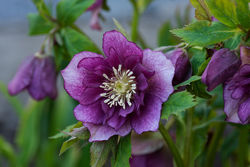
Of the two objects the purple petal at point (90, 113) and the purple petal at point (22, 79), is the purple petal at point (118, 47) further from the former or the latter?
the purple petal at point (22, 79)

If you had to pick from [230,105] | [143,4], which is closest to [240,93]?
[230,105]

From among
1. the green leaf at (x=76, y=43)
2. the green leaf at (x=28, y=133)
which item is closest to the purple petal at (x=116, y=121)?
the green leaf at (x=76, y=43)

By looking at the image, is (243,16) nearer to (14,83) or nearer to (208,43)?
(208,43)

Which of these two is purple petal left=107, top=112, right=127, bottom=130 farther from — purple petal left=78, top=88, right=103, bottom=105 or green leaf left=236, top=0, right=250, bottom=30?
green leaf left=236, top=0, right=250, bottom=30

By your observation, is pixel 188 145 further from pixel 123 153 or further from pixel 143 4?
pixel 143 4

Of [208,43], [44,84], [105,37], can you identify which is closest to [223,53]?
[208,43]

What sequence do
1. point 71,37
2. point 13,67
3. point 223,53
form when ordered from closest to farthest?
point 223,53 → point 71,37 → point 13,67

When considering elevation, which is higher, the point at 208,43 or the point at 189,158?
the point at 208,43
